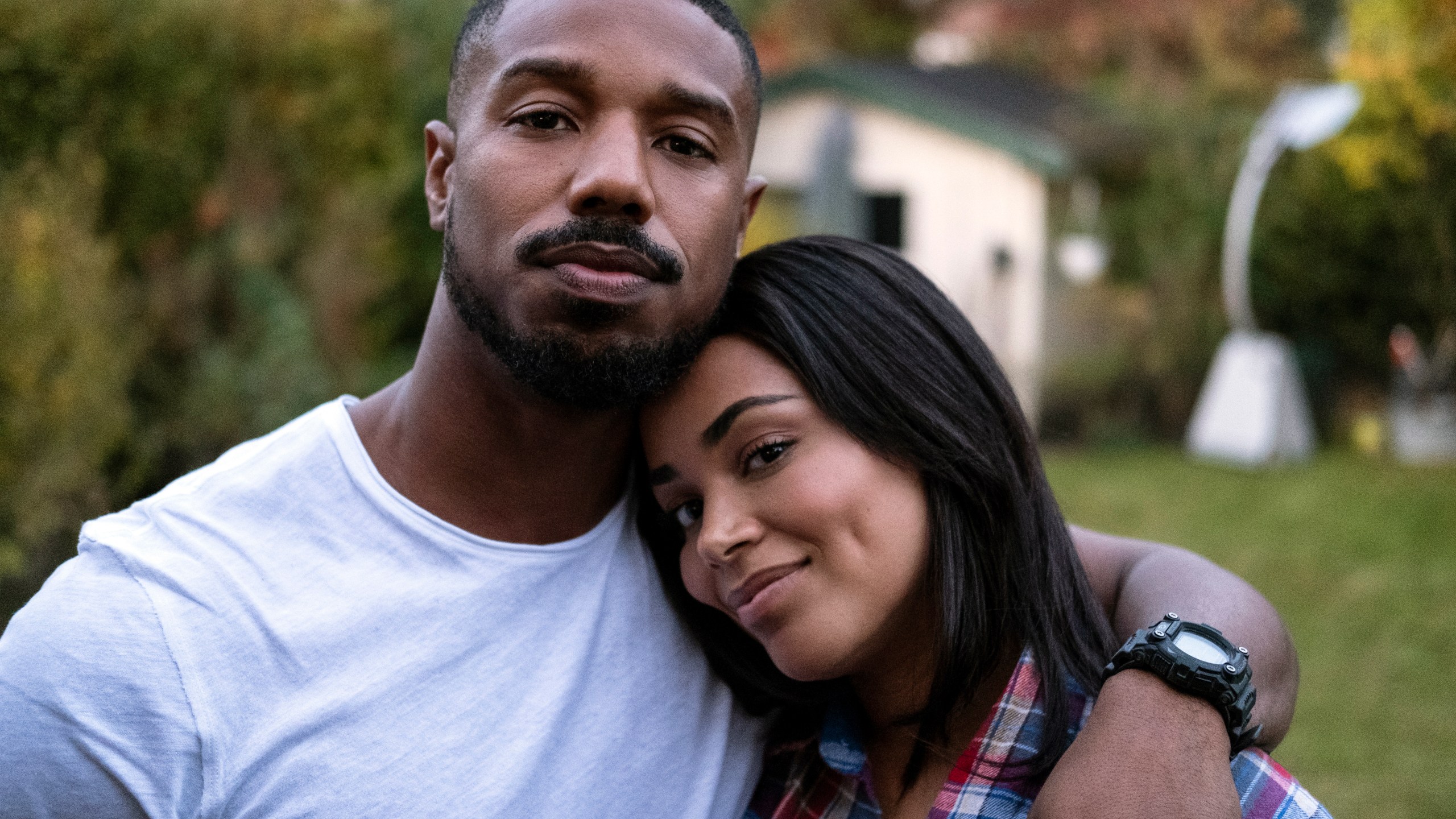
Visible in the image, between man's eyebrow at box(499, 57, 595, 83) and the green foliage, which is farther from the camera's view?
the green foliage

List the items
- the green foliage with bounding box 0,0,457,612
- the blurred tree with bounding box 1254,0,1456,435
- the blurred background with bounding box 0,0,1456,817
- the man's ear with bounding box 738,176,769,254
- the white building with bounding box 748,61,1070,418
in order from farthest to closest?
the white building with bounding box 748,61,1070,418 < the blurred tree with bounding box 1254,0,1456,435 < the blurred background with bounding box 0,0,1456,817 < the green foliage with bounding box 0,0,457,612 < the man's ear with bounding box 738,176,769,254

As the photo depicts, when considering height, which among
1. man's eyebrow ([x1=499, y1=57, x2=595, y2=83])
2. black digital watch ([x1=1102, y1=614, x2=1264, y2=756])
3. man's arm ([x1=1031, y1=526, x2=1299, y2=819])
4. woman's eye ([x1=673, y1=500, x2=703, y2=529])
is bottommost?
man's arm ([x1=1031, y1=526, x2=1299, y2=819])


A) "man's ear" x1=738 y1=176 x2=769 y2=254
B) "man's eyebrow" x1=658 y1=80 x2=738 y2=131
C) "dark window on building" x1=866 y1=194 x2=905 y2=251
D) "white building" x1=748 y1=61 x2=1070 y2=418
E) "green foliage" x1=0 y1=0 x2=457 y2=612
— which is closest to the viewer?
"man's eyebrow" x1=658 y1=80 x2=738 y2=131

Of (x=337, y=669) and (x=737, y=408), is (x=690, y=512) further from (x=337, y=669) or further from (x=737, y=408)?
(x=337, y=669)

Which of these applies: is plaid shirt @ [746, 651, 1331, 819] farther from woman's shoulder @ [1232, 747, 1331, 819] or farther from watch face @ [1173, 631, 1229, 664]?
watch face @ [1173, 631, 1229, 664]

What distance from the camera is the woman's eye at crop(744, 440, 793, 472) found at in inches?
84.7

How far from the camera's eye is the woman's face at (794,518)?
211 centimetres

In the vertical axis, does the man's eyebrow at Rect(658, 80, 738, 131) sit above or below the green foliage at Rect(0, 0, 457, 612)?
above

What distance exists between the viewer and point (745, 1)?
74.1 ft

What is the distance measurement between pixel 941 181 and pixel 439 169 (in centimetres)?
1444

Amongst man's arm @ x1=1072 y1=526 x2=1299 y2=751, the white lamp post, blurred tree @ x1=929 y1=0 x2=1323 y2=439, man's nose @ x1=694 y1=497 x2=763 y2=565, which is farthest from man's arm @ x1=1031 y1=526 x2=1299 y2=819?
blurred tree @ x1=929 y1=0 x2=1323 y2=439

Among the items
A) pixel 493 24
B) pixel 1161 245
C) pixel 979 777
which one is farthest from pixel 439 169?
pixel 1161 245

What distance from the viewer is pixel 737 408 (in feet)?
7.07

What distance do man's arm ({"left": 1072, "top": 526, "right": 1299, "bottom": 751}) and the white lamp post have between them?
12546 mm
